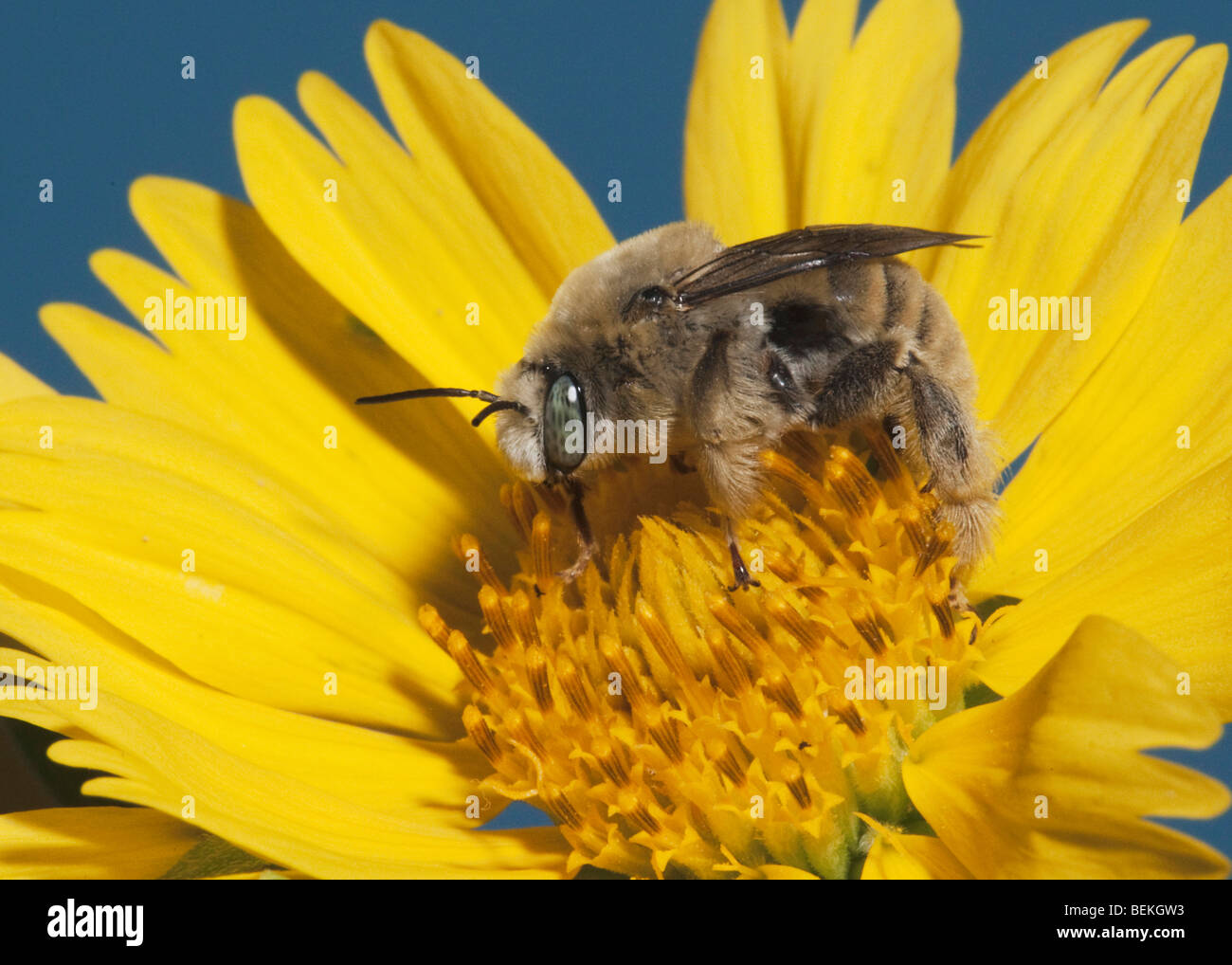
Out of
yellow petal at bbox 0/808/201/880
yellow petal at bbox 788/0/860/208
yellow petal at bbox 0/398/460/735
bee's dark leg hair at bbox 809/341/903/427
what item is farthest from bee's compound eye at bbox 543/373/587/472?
yellow petal at bbox 788/0/860/208

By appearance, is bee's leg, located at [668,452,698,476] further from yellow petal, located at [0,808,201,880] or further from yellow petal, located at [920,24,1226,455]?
yellow petal, located at [0,808,201,880]

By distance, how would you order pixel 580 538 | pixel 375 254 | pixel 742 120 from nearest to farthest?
pixel 580 538 < pixel 375 254 < pixel 742 120

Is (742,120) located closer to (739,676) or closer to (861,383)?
(861,383)

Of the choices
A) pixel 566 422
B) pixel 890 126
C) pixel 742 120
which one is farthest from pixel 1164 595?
pixel 742 120

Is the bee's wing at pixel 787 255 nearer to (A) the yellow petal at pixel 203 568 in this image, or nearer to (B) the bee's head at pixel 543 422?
(B) the bee's head at pixel 543 422

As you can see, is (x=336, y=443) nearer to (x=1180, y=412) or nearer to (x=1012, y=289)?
(x=1012, y=289)
